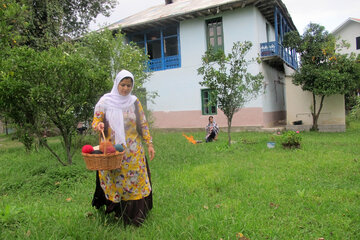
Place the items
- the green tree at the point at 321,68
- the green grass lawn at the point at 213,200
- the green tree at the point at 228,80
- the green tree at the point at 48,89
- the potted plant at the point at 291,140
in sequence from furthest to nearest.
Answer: the green tree at the point at 321,68 < the green tree at the point at 228,80 < the potted plant at the point at 291,140 < the green tree at the point at 48,89 < the green grass lawn at the point at 213,200

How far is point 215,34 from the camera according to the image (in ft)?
40.3

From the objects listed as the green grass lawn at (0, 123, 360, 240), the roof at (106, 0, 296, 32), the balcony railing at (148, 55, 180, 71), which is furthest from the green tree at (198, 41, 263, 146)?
the balcony railing at (148, 55, 180, 71)

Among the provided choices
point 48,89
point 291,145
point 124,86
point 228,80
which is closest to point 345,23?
point 228,80

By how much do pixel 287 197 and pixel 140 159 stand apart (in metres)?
2.01

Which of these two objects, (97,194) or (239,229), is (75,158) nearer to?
(97,194)

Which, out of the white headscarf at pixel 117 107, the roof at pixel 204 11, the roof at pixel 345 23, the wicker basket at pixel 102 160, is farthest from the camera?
the roof at pixel 345 23

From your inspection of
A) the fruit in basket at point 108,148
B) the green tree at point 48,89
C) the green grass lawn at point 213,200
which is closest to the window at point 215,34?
the green grass lawn at point 213,200

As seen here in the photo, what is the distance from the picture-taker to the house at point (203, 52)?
11453mm

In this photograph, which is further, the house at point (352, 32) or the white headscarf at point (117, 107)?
the house at point (352, 32)

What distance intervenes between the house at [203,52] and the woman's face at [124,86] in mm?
9024

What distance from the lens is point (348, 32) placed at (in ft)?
74.4

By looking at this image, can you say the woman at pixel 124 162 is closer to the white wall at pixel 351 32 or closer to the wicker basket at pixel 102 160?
the wicker basket at pixel 102 160

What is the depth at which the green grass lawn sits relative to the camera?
8.38 ft

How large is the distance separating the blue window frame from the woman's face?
927 cm
